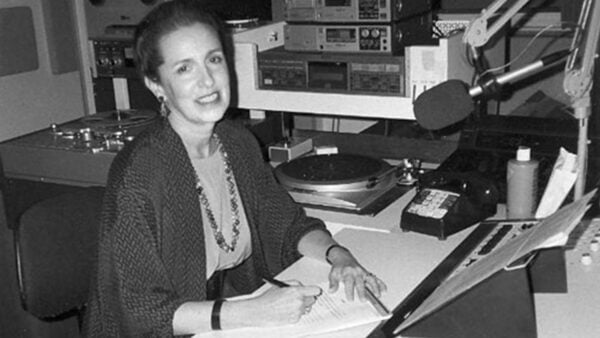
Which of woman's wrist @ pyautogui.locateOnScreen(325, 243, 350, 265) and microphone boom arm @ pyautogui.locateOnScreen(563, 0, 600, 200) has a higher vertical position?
microphone boom arm @ pyautogui.locateOnScreen(563, 0, 600, 200)

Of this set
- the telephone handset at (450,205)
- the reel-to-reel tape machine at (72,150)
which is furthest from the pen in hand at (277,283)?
the reel-to-reel tape machine at (72,150)

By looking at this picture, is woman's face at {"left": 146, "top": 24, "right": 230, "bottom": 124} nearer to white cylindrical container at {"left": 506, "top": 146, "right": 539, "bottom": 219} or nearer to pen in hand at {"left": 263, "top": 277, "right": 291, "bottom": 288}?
pen in hand at {"left": 263, "top": 277, "right": 291, "bottom": 288}

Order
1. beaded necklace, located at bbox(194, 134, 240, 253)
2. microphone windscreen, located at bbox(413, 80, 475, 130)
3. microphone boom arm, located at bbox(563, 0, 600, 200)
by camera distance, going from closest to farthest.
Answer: microphone boom arm, located at bbox(563, 0, 600, 200)
microphone windscreen, located at bbox(413, 80, 475, 130)
beaded necklace, located at bbox(194, 134, 240, 253)

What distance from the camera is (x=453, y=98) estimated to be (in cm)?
142

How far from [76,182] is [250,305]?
3.98 feet

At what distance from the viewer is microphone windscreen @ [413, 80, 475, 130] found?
1416mm

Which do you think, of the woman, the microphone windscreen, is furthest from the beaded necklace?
the microphone windscreen

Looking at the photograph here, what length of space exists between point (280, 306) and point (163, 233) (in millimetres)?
350

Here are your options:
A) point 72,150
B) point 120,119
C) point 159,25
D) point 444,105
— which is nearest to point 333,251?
point 444,105

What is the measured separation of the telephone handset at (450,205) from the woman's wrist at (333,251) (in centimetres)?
18

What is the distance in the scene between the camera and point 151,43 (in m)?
1.67

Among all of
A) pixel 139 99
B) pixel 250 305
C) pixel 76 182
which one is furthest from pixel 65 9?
pixel 250 305

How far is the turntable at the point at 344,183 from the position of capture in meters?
1.94

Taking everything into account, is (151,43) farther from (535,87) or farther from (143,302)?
(535,87)
